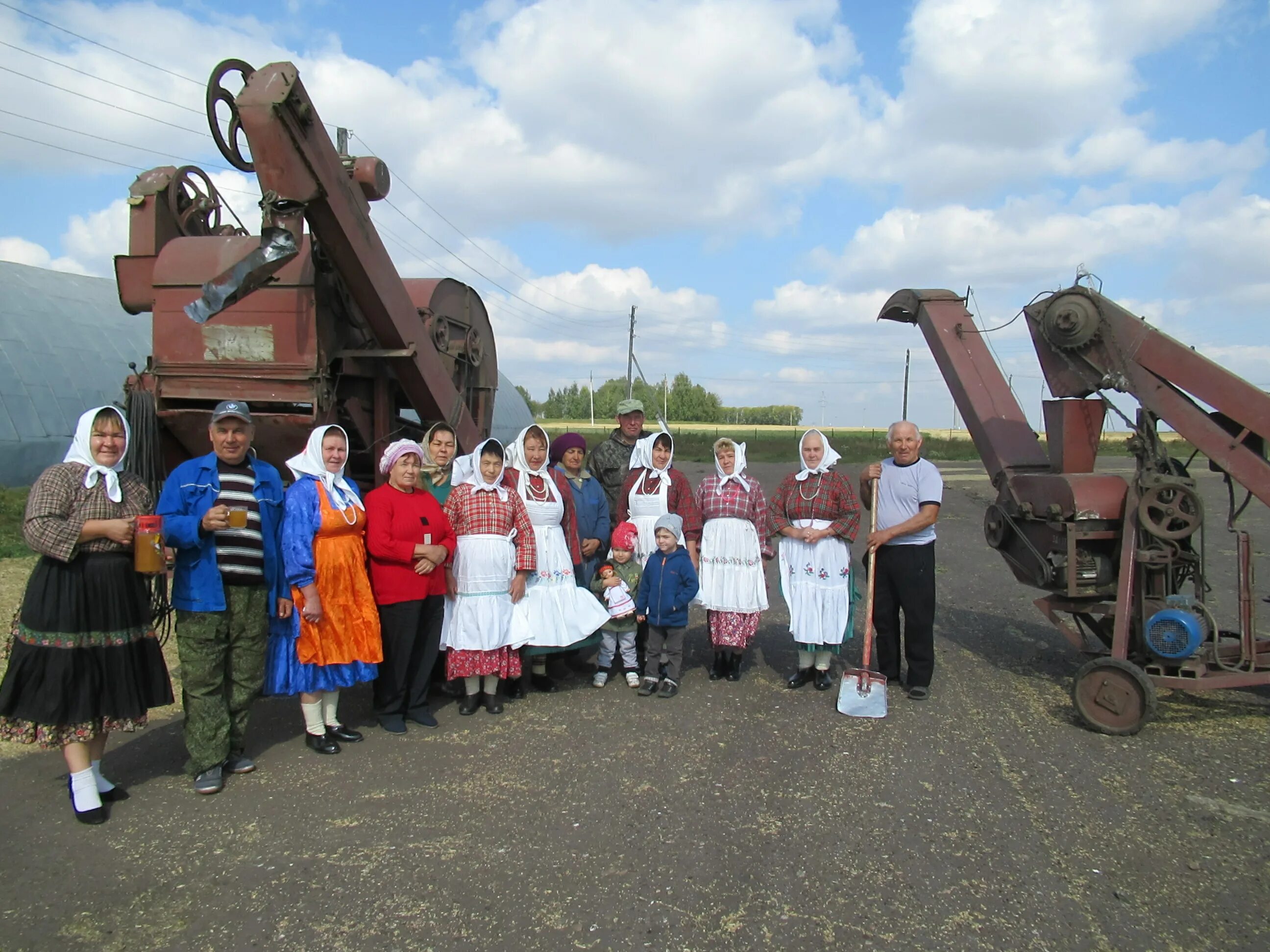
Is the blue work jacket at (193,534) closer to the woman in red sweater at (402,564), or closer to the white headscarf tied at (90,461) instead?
the white headscarf tied at (90,461)

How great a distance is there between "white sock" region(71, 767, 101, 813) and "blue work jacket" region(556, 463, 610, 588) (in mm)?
2859

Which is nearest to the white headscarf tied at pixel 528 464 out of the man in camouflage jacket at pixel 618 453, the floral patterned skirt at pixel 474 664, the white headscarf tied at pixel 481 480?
the white headscarf tied at pixel 481 480

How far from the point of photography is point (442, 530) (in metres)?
4.87

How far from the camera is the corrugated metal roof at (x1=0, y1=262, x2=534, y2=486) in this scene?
1351cm

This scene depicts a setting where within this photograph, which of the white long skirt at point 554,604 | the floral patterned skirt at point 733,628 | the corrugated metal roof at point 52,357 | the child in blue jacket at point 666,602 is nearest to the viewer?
the white long skirt at point 554,604

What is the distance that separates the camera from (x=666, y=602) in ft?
18.0

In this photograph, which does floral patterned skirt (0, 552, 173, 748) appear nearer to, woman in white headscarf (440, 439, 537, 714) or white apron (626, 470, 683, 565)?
woman in white headscarf (440, 439, 537, 714)

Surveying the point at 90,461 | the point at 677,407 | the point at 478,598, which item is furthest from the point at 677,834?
the point at 677,407

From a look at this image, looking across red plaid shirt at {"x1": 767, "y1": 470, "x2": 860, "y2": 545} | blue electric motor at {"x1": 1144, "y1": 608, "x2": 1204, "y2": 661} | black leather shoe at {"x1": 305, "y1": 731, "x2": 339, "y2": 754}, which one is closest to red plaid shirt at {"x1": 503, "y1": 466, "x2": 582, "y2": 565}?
red plaid shirt at {"x1": 767, "y1": 470, "x2": 860, "y2": 545}

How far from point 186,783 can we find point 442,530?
173 centimetres

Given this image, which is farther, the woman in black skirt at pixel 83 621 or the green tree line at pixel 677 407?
the green tree line at pixel 677 407

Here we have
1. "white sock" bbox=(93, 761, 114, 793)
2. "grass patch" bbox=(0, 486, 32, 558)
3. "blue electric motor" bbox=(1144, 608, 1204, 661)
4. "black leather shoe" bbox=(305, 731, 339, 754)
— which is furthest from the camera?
"grass patch" bbox=(0, 486, 32, 558)

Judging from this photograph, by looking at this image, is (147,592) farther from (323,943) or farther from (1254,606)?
(1254,606)

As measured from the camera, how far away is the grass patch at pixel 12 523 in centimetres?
1010
